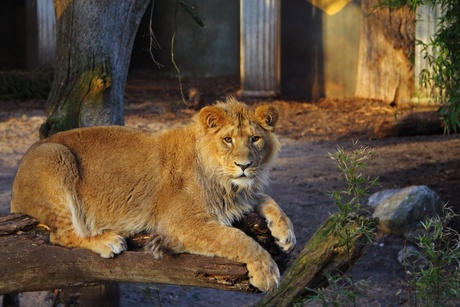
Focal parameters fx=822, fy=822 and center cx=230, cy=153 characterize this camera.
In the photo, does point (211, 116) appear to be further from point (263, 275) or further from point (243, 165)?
point (263, 275)

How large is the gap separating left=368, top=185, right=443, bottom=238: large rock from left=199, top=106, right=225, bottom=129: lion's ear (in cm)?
381

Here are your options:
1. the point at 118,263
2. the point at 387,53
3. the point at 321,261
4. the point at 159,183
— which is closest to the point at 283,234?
the point at 321,261

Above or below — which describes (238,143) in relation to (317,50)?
below

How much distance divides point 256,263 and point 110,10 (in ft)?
10.2

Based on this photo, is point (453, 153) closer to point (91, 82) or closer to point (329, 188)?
point (329, 188)

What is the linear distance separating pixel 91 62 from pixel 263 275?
303 centimetres

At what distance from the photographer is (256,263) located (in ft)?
14.3

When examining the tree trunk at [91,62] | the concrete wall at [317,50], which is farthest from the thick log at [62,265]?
the concrete wall at [317,50]

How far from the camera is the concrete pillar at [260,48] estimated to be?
13.9m

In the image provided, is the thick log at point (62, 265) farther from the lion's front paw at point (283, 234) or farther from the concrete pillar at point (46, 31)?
the concrete pillar at point (46, 31)

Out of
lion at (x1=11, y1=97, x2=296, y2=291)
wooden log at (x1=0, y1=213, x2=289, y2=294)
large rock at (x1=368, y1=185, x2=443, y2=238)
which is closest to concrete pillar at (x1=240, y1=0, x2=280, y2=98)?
large rock at (x1=368, y1=185, x2=443, y2=238)

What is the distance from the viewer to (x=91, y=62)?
21.9 feet

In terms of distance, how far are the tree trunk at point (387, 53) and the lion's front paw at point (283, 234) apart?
27.3 feet

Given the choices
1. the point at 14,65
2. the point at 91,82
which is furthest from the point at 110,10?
the point at 14,65
